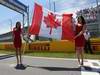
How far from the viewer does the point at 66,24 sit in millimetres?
18953

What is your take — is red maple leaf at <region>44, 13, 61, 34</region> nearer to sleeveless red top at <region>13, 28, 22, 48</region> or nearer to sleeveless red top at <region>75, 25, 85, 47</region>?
sleeveless red top at <region>13, 28, 22, 48</region>

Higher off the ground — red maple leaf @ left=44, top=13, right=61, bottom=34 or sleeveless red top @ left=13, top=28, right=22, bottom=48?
red maple leaf @ left=44, top=13, right=61, bottom=34

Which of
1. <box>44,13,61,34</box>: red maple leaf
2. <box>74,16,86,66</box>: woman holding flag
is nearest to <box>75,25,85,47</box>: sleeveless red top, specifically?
<box>74,16,86,66</box>: woman holding flag

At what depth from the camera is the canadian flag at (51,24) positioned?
16886mm

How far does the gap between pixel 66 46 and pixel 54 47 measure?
1101mm

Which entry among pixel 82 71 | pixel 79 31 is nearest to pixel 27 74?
pixel 82 71

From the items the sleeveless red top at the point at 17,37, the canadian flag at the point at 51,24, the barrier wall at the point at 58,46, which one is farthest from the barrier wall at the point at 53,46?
the sleeveless red top at the point at 17,37

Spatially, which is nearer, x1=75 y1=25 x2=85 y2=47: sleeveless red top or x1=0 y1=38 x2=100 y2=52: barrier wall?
x1=75 y1=25 x2=85 y2=47: sleeveless red top

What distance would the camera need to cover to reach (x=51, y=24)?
66.0 ft

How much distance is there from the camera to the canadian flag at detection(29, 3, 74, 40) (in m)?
16.9

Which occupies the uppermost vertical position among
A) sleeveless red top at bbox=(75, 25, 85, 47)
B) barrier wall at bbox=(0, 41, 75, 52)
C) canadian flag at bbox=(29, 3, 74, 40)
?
canadian flag at bbox=(29, 3, 74, 40)

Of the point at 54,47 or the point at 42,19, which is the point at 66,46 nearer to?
the point at 54,47

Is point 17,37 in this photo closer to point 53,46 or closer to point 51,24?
point 51,24

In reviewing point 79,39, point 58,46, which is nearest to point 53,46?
point 58,46
